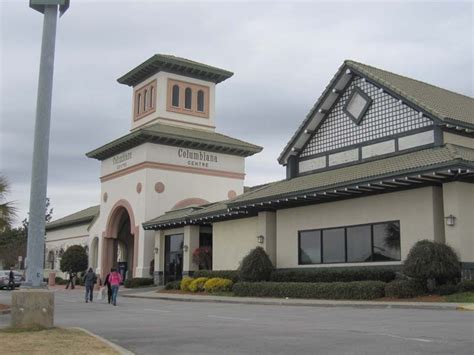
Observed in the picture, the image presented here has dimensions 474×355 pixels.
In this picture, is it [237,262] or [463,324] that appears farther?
[237,262]

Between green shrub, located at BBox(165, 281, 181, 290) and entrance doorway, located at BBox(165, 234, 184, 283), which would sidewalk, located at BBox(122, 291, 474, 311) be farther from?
entrance doorway, located at BBox(165, 234, 184, 283)

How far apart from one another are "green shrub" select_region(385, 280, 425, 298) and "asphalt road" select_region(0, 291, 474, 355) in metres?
3.49

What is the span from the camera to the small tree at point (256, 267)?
29156 mm

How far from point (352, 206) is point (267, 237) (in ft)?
19.5

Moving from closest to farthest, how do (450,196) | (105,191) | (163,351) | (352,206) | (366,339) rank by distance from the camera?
1. (163,351)
2. (366,339)
3. (450,196)
4. (352,206)
5. (105,191)

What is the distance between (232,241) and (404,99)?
43.4 ft

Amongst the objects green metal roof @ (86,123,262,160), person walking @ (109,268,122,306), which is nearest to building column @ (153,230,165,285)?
green metal roof @ (86,123,262,160)

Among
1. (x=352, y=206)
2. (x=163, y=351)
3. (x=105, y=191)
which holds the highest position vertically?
(x=105, y=191)

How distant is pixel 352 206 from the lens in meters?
26.6

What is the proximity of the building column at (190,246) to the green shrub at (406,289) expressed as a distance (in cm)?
1784

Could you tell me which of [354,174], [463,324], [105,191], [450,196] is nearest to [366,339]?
[463,324]

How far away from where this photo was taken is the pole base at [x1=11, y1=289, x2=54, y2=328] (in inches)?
466

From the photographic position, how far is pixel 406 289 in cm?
2152

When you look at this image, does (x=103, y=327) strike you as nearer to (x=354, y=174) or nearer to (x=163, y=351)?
(x=163, y=351)
